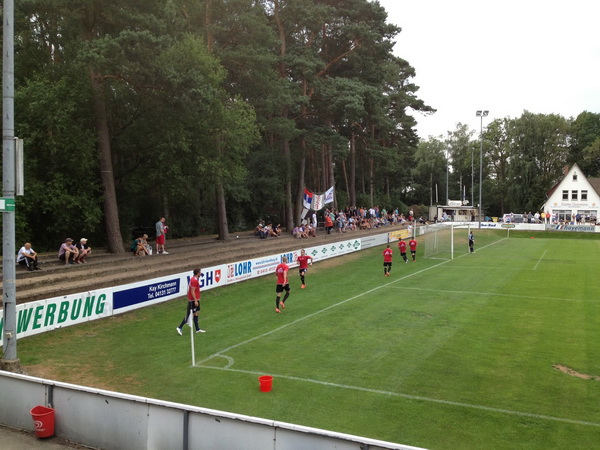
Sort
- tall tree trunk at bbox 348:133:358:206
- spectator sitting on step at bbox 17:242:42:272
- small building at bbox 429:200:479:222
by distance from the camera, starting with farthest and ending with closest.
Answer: small building at bbox 429:200:479:222 < tall tree trunk at bbox 348:133:358:206 < spectator sitting on step at bbox 17:242:42:272

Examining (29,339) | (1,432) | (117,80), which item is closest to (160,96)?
(117,80)

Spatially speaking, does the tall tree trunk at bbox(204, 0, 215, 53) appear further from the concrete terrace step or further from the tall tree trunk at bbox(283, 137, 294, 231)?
the concrete terrace step

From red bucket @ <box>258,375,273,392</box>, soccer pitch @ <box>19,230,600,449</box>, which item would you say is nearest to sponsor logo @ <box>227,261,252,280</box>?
soccer pitch @ <box>19,230,600,449</box>

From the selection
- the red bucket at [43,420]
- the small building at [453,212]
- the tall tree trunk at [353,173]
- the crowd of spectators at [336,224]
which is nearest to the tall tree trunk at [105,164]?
the crowd of spectators at [336,224]

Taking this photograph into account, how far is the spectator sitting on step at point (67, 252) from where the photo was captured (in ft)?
70.7

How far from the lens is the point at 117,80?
2525cm

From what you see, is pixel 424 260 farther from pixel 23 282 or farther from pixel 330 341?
pixel 23 282

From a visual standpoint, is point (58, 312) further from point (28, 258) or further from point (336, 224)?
point (336, 224)

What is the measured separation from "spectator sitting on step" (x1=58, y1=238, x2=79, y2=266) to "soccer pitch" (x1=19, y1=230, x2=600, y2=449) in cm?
501

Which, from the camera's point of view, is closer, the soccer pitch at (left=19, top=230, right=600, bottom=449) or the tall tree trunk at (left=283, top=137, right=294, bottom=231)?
the soccer pitch at (left=19, top=230, right=600, bottom=449)

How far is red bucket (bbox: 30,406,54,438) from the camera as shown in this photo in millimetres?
8500

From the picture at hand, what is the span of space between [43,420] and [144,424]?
2002 millimetres

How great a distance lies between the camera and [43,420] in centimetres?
851

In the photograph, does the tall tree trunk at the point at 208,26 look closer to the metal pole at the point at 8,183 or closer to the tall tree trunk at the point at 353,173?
the metal pole at the point at 8,183
